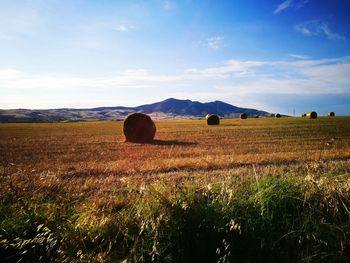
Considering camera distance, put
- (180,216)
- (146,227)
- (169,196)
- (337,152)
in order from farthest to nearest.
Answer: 1. (337,152)
2. (169,196)
3. (180,216)
4. (146,227)

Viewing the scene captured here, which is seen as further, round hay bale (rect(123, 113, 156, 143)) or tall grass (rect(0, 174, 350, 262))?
round hay bale (rect(123, 113, 156, 143))

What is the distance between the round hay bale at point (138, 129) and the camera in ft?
92.4

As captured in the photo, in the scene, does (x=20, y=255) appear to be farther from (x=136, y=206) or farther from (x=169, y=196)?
(x=169, y=196)

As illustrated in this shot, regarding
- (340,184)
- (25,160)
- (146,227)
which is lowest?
(25,160)

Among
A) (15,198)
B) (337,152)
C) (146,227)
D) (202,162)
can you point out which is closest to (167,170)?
(202,162)

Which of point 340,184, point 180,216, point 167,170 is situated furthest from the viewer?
point 167,170

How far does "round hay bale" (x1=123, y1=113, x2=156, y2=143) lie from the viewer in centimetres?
2815

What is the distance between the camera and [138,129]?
2841 cm

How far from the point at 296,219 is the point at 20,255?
14.0 ft

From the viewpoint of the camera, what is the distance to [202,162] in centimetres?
1434

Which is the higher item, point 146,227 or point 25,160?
point 146,227

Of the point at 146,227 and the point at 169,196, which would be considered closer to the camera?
the point at 146,227

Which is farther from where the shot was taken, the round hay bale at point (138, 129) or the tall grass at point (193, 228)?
the round hay bale at point (138, 129)

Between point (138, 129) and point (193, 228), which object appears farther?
point (138, 129)
